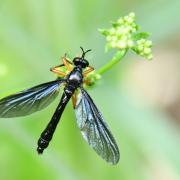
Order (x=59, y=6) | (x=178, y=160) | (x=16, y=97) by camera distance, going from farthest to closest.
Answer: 1. (x=59, y=6)
2. (x=178, y=160)
3. (x=16, y=97)

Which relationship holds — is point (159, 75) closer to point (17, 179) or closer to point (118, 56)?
point (17, 179)

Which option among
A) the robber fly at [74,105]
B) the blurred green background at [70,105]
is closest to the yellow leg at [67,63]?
the robber fly at [74,105]

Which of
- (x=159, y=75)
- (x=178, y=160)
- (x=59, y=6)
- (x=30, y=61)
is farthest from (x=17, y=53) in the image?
(x=159, y=75)

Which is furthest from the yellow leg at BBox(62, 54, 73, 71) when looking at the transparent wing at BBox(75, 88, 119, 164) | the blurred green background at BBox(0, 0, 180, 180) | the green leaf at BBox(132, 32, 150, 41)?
the blurred green background at BBox(0, 0, 180, 180)

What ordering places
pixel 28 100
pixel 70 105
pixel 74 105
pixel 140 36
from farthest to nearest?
pixel 70 105, pixel 74 105, pixel 28 100, pixel 140 36

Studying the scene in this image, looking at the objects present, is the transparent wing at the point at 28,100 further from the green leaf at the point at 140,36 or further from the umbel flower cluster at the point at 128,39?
the green leaf at the point at 140,36

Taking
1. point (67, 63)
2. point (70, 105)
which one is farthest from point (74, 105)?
point (70, 105)

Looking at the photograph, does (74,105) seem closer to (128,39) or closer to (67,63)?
(67,63)

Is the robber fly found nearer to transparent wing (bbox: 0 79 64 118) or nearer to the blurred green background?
transparent wing (bbox: 0 79 64 118)
